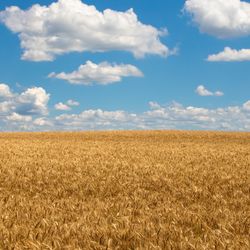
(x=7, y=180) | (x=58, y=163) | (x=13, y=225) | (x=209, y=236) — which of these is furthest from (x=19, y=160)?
(x=209, y=236)

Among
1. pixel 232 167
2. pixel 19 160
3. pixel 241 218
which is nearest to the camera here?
pixel 241 218

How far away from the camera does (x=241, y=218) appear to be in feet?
26.8

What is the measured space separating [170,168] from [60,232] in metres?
12.2

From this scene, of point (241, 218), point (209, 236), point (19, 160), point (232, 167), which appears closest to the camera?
point (209, 236)

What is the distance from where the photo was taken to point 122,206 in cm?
953

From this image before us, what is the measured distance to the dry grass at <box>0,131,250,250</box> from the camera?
622 centimetres

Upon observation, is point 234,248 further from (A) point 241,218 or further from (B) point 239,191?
(B) point 239,191

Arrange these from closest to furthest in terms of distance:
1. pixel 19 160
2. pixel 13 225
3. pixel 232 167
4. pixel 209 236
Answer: pixel 209 236 < pixel 13 225 < pixel 232 167 < pixel 19 160

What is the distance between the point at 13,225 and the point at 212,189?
7767 millimetres

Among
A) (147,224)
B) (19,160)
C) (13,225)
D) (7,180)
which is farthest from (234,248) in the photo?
(19,160)

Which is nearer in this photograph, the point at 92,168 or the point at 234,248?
the point at 234,248

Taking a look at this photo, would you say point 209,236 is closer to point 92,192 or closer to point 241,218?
point 241,218

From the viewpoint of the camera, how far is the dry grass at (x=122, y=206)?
6219 millimetres

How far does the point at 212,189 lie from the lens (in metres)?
13.5
